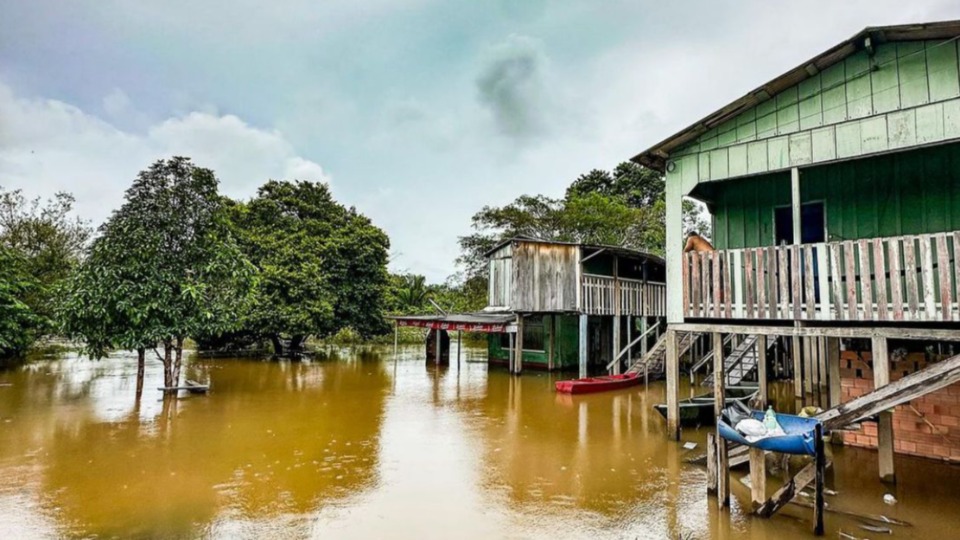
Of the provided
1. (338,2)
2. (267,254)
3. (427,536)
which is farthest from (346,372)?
(427,536)

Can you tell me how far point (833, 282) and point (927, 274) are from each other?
3.13 ft

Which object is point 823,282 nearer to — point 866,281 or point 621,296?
point 866,281

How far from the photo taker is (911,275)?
18.9 ft

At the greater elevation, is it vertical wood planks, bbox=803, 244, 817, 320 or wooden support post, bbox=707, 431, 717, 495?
vertical wood planks, bbox=803, 244, 817, 320

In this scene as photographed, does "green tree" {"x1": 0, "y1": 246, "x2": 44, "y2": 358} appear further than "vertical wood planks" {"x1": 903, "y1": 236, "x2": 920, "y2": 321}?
Yes

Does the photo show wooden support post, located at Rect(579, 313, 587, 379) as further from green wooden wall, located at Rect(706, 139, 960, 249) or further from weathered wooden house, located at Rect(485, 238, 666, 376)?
green wooden wall, located at Rect(706, 139, 960, 249)

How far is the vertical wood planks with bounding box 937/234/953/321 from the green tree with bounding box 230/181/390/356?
20763mm

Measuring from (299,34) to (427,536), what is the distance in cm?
1555

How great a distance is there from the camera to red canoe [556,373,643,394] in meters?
14.1

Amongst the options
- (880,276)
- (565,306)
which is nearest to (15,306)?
(565,306)

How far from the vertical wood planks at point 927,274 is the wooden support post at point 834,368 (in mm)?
1753

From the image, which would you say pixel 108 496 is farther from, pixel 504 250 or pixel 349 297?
pixel 349 297

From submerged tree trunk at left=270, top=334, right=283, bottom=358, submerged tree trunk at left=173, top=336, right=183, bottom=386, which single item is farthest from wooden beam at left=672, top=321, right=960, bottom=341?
submerged tree trunk at left=270, top=334, right=283, bottom=358

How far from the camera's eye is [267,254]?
901 inches
